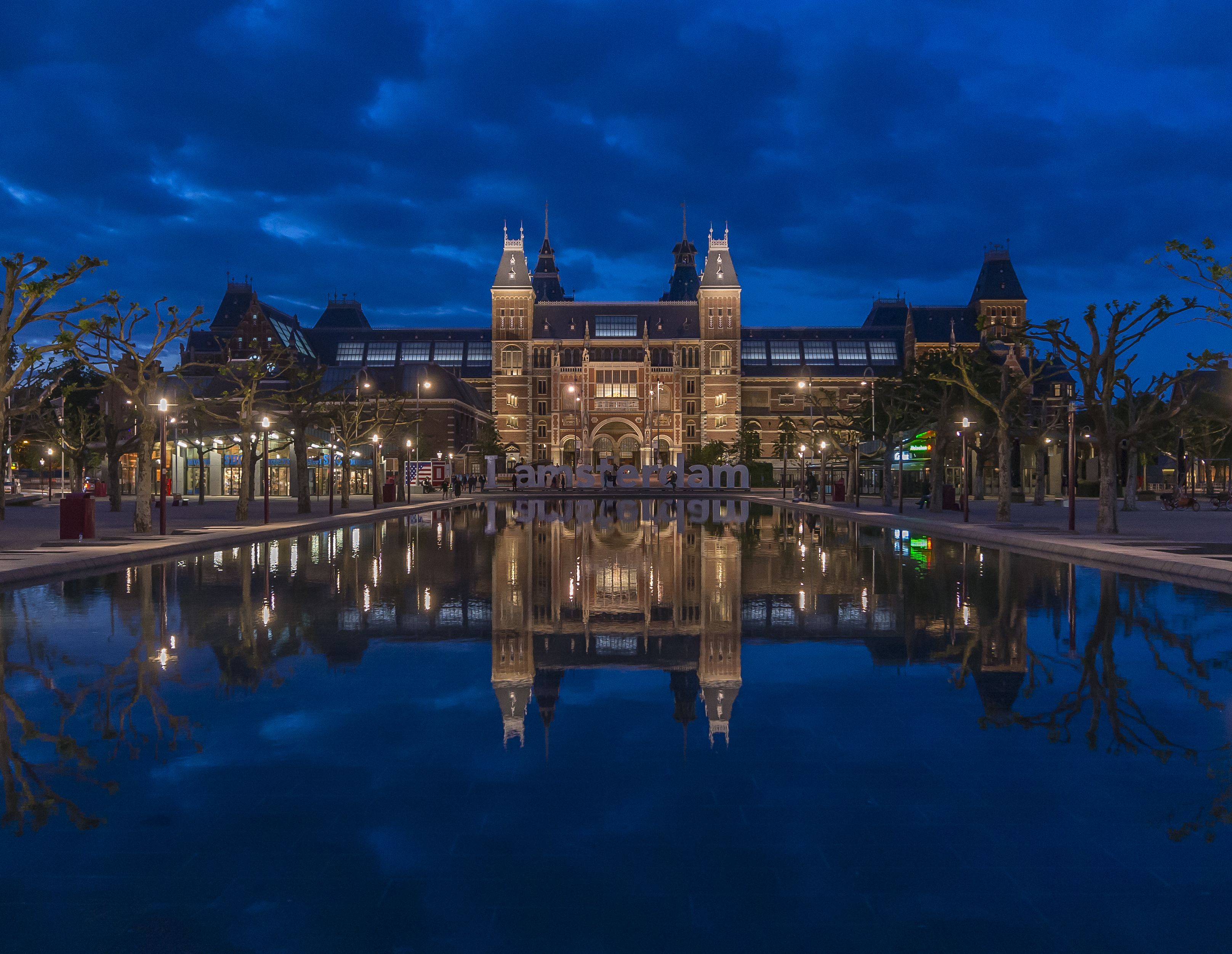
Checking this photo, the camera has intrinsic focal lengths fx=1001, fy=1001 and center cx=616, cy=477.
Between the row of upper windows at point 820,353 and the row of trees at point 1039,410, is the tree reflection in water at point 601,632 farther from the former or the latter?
the row of upper windows at point 820,353

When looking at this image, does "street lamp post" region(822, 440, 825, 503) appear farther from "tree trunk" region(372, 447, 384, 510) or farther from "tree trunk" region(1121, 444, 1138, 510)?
"tree trunk" region(372, 447, 384, 510)

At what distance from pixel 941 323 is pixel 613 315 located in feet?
142

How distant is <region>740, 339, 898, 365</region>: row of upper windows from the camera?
135500 mm

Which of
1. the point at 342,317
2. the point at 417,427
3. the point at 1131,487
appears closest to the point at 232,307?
the point at 342,317

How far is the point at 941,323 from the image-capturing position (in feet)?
430

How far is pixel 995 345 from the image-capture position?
386ft

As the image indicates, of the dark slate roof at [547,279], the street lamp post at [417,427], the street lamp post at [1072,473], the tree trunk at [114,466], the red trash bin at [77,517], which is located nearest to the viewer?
the red trash bin at [77,517]

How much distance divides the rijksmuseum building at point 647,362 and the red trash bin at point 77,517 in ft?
320

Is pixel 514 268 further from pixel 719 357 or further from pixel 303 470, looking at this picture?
pixel 303 470

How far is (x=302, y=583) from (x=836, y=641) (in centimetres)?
922

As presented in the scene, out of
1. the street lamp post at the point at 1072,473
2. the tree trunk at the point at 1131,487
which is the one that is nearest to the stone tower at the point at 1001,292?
the tree trunk at the point at 1131,487

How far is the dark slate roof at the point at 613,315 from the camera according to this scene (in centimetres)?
13212

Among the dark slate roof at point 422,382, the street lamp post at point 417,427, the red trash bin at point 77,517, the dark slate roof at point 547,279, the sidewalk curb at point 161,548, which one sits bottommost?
the sidewalk curb at point 161,548

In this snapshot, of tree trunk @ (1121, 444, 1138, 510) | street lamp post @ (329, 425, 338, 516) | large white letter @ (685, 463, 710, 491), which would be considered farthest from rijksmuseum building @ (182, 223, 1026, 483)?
tree trunk @ (1121, 444, 1138, 510)
